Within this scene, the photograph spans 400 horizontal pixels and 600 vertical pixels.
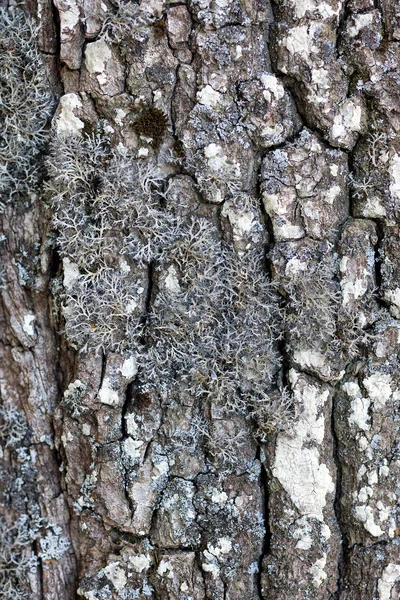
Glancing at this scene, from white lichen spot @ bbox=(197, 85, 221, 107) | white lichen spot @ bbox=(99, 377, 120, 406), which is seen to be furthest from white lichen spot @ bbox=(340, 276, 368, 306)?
white lichen spot @ bbox=(99, 377, 120, 406)

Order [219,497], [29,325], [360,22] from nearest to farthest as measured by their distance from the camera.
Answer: [360,22] → [219,497] → [29,325]

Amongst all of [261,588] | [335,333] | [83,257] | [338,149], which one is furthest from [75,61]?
[261,588]

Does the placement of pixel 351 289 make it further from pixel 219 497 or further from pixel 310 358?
pixel 219 497

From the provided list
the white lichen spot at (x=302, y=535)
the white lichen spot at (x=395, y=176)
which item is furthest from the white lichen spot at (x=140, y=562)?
the white lichen spot at (x=395, y=176)

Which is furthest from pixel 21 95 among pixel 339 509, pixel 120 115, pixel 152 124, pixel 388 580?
pixel 388 580

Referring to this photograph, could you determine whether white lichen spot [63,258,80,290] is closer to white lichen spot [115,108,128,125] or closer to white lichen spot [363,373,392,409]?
white lichen spot [115,108,128,125]

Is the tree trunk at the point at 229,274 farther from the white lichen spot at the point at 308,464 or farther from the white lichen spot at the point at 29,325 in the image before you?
the white lichen spot at the point at 29,325
